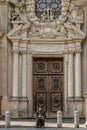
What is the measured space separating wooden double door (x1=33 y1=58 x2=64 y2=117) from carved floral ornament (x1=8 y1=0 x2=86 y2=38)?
1.77 meters

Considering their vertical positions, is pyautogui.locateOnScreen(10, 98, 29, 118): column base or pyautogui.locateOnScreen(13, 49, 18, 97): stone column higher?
pyautogui.locateOnScreen(13, 49, 18, 97): stone column

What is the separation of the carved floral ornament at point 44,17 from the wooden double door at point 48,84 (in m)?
1.77

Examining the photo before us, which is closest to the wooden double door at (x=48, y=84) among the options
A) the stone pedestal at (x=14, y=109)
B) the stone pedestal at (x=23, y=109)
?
the stone pedestal at (x=23, y=109)

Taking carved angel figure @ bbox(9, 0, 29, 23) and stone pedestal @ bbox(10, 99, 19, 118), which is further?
carved angel figure @ bbox(9, 0, 29, 23)

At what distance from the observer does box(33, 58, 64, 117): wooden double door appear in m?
32.1

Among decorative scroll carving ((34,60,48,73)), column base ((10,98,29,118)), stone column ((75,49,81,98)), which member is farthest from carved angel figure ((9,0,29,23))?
column base ((10,98,29,118))

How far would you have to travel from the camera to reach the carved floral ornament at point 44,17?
3167 centimetres

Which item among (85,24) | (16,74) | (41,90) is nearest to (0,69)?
(16,74)

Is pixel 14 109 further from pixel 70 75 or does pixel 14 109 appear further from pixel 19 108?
pixel 70 75

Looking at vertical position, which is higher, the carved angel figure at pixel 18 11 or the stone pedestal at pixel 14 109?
the carved angel figure at pixel 18 11

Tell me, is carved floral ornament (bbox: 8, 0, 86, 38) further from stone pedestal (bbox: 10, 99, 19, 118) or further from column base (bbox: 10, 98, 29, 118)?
stone pedestal (bbox: 10, 99, 19, 118)

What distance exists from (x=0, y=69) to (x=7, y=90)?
1374mm

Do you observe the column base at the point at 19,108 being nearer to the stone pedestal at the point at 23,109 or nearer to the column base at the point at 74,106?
the stone pedestal at the point at 23,109

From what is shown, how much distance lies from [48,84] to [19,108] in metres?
2.54
